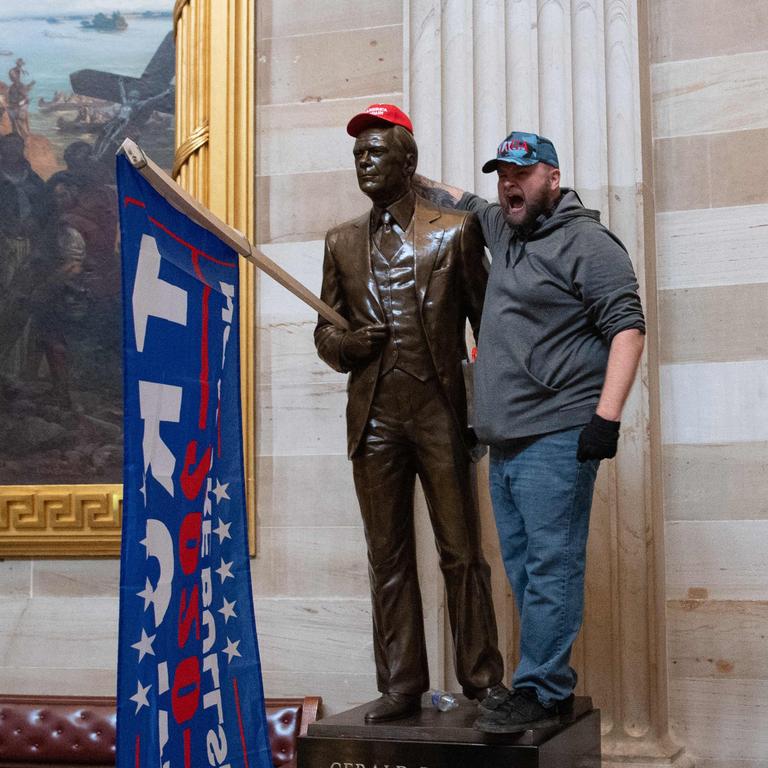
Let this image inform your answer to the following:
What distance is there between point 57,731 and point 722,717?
10.6 ft

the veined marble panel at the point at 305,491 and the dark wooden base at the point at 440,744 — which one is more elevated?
the veined marble panel at the point at 305,491

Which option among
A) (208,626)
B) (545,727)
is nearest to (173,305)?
(208,626)

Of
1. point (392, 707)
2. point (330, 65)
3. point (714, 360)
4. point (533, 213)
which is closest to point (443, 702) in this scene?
point (392, 707)

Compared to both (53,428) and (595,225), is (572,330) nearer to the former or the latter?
(595,225)

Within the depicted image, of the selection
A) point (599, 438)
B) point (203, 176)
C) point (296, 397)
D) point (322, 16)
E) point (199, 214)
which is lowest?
point (599, 438)

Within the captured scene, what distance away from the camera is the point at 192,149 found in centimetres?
596

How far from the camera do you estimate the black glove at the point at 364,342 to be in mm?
4086

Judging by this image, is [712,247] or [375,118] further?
[712,247]

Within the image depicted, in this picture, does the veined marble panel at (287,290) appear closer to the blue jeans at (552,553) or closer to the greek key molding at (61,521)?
the greek key molding at (61,521)

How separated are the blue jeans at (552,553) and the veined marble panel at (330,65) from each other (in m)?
2.84

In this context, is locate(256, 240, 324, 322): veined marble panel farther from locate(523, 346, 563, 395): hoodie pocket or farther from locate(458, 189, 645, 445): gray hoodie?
locate(523, 346, 563, 395): hoodie pocket

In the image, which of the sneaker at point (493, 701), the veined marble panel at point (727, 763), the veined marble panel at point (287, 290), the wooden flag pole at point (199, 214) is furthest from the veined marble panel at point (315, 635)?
the wooden flag pole at point (199, 214)

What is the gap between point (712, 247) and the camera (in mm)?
5480

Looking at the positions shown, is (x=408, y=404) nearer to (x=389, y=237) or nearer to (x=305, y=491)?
(x=389, y=237)
